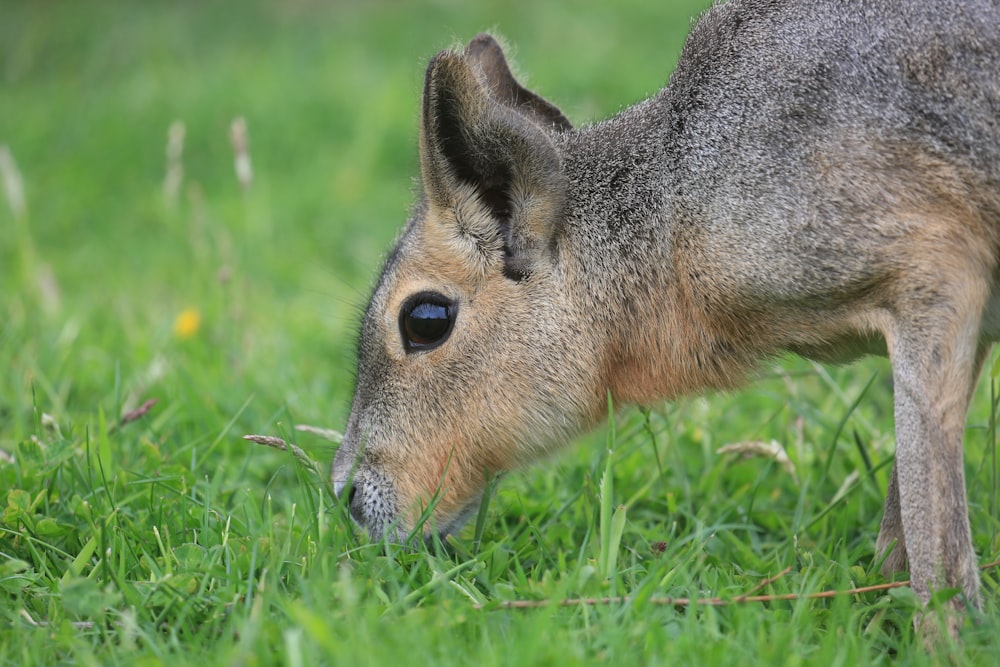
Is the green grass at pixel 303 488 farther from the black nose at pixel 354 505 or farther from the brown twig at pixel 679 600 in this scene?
the black nose at pixel 354 505

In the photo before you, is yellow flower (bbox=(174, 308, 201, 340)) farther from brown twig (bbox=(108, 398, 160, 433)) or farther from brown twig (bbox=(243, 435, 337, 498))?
brown twig (bbox=(243, 435, 337, 498))

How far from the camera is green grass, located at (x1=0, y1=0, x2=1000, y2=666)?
263 cm

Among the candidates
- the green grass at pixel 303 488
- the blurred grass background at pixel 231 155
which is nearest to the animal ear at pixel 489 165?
the green grass at pixel 303 488

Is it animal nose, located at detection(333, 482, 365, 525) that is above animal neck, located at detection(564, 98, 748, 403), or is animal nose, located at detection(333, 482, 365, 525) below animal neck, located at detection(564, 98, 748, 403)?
below

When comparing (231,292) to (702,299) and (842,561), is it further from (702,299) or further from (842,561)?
(842,561)

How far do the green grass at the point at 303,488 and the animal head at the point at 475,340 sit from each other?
196 millimetres

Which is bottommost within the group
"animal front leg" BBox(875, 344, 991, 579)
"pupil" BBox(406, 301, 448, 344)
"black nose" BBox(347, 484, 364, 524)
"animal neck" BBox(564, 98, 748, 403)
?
"black nose" BBox(347, 484, 364, 524)

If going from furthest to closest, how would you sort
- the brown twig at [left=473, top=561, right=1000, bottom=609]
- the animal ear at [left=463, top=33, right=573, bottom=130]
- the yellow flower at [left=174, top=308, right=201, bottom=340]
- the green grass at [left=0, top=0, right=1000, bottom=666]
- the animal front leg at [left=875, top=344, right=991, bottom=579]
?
the yellow flower at [left=174, top=308, right=201, bottom=340]
the animal ear at [left=463, top=33, right=573, bottom=130]
the animal front leg at [left=875, top=344, right=991, bottom=579]
the brown twig at [left=473, top=561, right=1000, bottom=609]
the green grass at [left=0, top=0, right=1000, bottom=666]

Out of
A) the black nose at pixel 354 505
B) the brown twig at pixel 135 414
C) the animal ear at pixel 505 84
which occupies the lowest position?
the black nose at pixel 354 505

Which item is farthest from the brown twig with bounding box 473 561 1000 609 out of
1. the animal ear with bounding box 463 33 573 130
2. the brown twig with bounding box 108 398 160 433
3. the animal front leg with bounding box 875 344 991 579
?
the animal ear with bounding box 463 33 573 130

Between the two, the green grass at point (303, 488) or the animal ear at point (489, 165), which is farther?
the animal ear at point (489, 165)

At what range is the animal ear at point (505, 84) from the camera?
4.20 m

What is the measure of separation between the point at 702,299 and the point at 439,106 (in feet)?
3.17

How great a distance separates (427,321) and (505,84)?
1168mm
